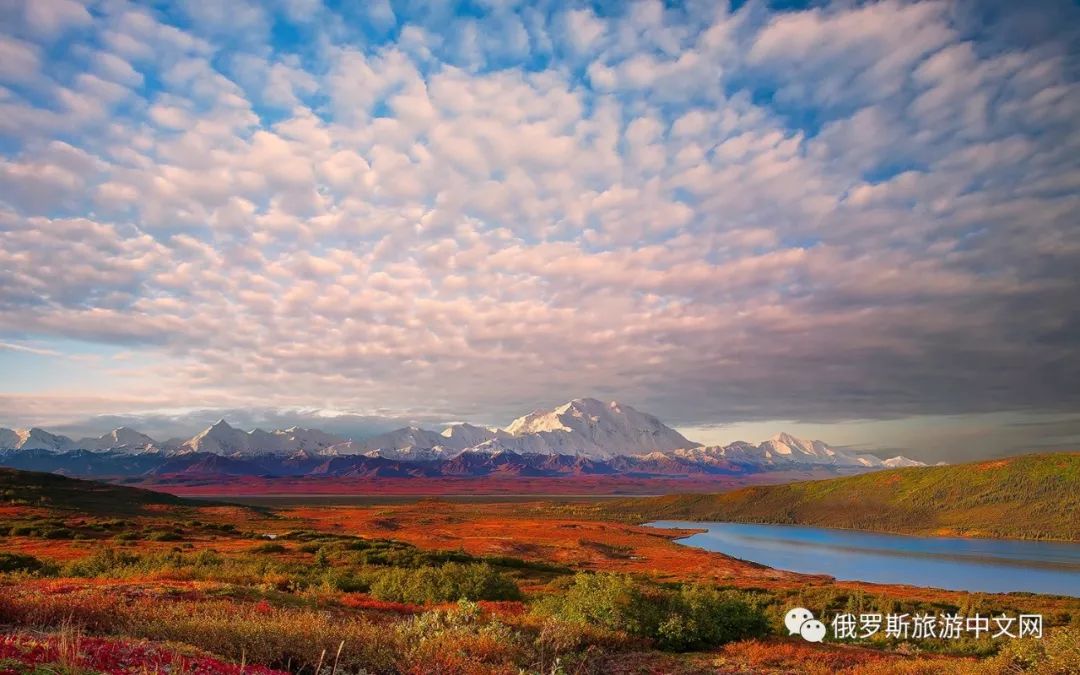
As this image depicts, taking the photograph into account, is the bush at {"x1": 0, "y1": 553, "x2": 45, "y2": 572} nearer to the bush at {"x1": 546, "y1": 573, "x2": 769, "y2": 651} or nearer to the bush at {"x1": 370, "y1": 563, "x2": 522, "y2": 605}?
the bush at {"x1": 370, "y1": 563, "x2": 522, "y2": 605}

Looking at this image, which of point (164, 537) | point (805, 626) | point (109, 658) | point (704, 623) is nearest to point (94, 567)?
point (109, 658)

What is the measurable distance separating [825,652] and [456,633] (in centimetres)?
1016

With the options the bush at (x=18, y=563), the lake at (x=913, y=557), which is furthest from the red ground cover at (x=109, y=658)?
the lake at (x=913, y=557)

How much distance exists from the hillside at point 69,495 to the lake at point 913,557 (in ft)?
299

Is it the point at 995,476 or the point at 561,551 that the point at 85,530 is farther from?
the point at 995,476

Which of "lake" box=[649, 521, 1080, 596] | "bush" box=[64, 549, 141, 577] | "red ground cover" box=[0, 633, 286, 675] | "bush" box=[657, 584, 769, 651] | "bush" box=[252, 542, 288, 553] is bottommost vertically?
"lake" box=[649, 521, 1080, 596]

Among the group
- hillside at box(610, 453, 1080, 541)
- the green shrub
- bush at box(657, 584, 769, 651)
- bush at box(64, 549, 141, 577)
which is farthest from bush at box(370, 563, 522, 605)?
hillside at box(610, 453, 1080, 541)

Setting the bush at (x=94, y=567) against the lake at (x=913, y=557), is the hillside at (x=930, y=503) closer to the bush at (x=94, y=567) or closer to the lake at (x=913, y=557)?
the lake at (x=913, y=557)

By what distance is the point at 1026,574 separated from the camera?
2963 inches

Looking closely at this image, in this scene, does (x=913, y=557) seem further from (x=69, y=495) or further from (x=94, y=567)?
(x=69, y=495)

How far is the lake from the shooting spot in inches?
2741

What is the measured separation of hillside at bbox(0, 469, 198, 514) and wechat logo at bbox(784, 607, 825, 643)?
→ 88731 mm

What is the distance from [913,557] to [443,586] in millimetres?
94169

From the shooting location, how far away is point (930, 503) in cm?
14062
